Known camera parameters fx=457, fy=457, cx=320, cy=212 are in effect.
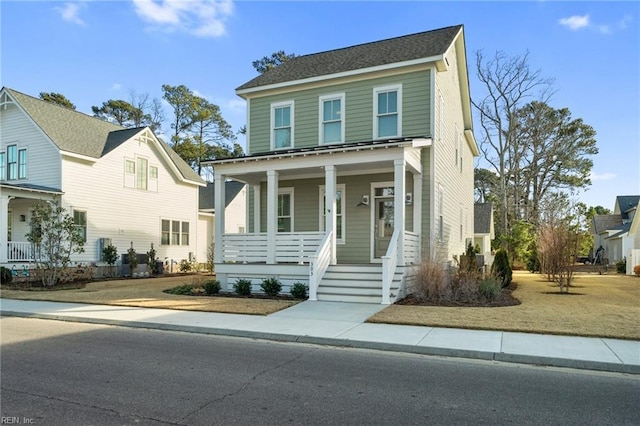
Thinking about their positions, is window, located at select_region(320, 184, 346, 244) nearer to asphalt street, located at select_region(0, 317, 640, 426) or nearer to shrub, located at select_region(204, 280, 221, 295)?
shrub, located at select_region(204, 280, 221, 295)

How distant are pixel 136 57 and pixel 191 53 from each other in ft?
14.0

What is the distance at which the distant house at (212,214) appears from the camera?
30.6 meters

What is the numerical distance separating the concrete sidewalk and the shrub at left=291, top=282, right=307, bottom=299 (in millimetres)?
920

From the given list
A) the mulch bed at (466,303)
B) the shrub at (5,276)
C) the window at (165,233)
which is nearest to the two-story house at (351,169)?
the mulch bed at (466,303)

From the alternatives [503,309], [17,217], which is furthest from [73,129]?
[503,309]

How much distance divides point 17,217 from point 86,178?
3499 millimetres

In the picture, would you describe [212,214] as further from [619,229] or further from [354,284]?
[619,229]

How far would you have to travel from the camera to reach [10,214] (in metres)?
21.2

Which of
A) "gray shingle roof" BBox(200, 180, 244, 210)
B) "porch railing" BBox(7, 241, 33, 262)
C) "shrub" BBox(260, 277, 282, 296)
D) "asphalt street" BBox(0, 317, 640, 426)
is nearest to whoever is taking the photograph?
"asphalt street" BBox(0, 317, 640, 426)

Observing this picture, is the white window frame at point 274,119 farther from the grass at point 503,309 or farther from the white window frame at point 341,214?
the grass at point 503,309

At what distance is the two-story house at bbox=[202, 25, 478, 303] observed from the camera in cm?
1276

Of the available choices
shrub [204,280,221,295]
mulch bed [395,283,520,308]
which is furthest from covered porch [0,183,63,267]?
mulch bed [395,283,520,308]

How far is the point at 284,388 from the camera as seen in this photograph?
5137mm

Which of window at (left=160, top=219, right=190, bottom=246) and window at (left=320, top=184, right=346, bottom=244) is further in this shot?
window at (left=160, top=219, right=190, bottom=246)
